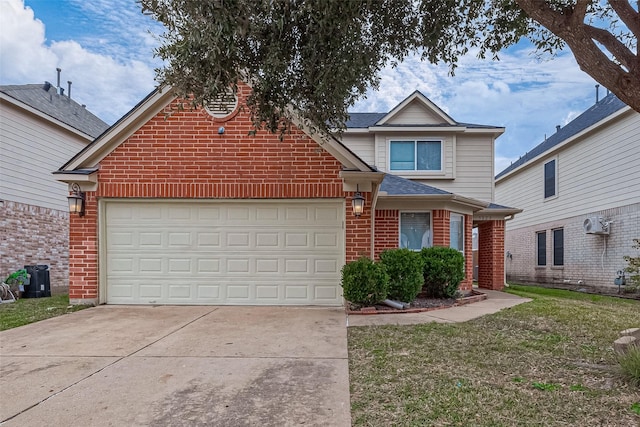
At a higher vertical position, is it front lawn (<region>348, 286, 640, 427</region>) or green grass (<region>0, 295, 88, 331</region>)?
front lawn (<region>348, 286, 640, 427</region>)

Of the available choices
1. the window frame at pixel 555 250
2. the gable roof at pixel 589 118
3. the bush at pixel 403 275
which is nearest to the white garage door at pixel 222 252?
the bush at pixel 403 275

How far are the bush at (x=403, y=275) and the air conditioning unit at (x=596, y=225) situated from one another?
8719 mm

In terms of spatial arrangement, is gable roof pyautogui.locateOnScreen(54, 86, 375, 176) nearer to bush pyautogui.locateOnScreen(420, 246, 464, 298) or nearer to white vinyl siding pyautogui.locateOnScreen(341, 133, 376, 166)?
bush pyautogui.locateOnScreen(420, 246, 464, 298)

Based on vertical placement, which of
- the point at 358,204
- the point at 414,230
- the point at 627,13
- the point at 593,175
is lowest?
the point at 414,230

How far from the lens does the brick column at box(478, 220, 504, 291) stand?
43.1 ft

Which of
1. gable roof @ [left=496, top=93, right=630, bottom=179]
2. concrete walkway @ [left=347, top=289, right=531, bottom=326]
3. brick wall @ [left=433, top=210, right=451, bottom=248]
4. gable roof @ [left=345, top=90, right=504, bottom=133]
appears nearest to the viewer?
concrete walkway @ [left=347, top=289, right=531, bottom=326]

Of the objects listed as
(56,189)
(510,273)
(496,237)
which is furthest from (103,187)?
(510,273)

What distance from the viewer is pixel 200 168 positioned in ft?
26.5

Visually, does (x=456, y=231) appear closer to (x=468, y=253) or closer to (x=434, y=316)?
(x=468, y=253)

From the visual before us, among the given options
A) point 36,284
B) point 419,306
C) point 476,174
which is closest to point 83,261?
point 36,284

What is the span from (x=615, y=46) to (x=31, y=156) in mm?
14334

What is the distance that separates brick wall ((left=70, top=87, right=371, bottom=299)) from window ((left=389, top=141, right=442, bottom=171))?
6390 millimetres

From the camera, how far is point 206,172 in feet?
26.5

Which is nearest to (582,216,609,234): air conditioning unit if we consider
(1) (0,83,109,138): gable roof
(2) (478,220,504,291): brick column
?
(2) (478,220,504,291): brick column
